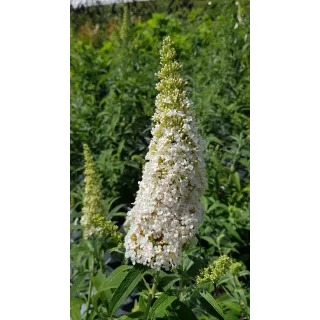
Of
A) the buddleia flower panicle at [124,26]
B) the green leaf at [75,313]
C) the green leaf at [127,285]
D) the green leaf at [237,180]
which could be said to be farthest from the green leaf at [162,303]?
the buddleia flower panicle at [124,26]

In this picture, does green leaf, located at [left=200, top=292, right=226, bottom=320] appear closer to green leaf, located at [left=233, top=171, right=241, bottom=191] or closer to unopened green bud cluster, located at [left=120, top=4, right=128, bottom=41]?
green leaf, located at [left=233, top=171, right=241, bottom=191]

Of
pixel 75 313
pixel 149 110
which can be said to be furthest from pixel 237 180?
pixel 75 313

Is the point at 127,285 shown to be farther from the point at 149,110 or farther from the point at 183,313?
the point at 149,110

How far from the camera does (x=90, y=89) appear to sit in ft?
7.70

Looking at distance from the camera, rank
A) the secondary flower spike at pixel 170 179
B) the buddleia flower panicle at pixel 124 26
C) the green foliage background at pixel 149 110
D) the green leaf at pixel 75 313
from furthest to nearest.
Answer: the buddleia flower panicle at pixel 124 26 < the green foliage background at pixel 149 110 < the green leaf at pixel 75 313 < the secondary flower spike at pixel 170 179

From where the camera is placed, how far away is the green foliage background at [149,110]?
1.58 meters

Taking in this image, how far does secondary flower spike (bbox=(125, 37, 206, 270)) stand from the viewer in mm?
860

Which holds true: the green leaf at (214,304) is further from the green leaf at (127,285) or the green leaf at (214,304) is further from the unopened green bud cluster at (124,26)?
the unopened green bud cluster at (124,26)

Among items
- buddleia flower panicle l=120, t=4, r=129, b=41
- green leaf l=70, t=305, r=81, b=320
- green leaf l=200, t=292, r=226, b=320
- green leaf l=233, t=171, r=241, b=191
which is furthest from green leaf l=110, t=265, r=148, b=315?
buddleia flower panicle l=120, t=4, r=129, b=41

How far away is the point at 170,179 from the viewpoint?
0.86m

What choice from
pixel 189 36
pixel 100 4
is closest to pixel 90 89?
pixel 189 36

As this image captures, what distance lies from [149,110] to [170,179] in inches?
32.8

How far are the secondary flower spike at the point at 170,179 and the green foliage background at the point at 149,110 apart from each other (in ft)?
1.82
